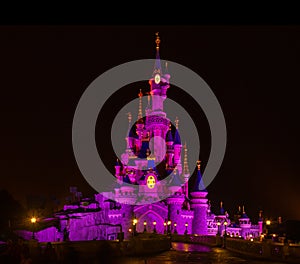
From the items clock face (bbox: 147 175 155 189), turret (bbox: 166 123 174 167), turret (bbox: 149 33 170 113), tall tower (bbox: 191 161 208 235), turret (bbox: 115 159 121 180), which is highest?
turret (bbox: 149 33 170 113)

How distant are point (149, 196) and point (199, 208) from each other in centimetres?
822

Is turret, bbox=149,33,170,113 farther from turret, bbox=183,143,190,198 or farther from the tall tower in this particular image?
the tall tower

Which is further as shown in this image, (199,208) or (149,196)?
(199,208)

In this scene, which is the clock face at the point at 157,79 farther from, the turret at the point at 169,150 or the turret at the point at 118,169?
the turret at the point at 118,169

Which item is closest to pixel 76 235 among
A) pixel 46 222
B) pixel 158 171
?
pixel 46 222

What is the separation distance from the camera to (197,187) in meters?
71.2

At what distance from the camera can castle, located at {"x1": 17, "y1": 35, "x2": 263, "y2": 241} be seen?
62781 mm

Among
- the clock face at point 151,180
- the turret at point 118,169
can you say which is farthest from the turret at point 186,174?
the turret at point 118,169

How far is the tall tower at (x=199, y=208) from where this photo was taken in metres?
69.1

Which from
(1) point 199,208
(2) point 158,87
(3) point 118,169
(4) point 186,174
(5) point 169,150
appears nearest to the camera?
(1) point 199,208

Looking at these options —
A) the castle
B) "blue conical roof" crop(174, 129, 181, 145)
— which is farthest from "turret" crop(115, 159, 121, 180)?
"blue conical roof" crop(174, 129, 181, 145)

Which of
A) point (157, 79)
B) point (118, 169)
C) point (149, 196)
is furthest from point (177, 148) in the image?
point (149, 196)

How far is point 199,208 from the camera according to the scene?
7006 centimetres

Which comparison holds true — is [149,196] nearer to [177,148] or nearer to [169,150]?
[169,150]
